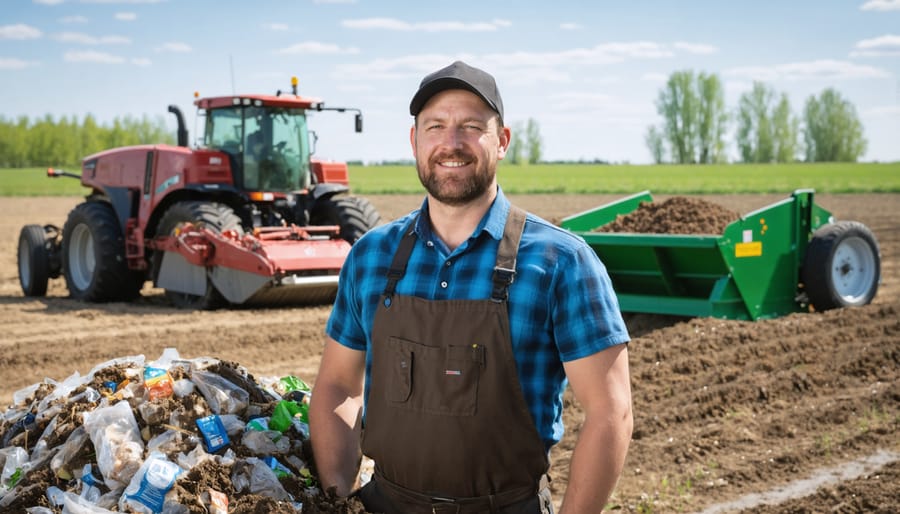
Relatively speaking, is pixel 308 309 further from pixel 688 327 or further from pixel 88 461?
pixel 88 461

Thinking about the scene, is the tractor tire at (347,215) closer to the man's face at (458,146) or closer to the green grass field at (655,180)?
the man's face at (458,146)

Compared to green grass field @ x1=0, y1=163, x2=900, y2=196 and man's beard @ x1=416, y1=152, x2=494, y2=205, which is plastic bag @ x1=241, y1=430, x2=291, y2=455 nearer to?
man's beard @ x1=416, y1=152, x2=494, y2=205

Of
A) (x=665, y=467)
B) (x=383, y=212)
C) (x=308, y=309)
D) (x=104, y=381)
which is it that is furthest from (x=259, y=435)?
(x=383, y=212)

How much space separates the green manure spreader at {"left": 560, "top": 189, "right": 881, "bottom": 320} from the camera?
8.41 meters

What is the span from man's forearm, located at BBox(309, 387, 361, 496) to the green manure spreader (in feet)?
19.1

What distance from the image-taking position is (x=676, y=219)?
893cm

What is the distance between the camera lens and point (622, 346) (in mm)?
2441

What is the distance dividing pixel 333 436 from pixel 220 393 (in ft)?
2.24

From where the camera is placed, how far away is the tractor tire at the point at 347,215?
11.4 m

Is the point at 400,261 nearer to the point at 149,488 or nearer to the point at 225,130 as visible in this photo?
the point at 149,488

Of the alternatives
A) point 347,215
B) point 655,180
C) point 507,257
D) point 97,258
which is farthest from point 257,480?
point 655,180

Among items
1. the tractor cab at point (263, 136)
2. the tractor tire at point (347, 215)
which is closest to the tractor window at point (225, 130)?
the tractor cab at point (263, 136)

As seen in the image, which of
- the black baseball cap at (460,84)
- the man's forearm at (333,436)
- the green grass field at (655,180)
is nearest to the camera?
the black baseball cap at (460,84)

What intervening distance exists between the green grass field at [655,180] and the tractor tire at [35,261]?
35539 millimetres
